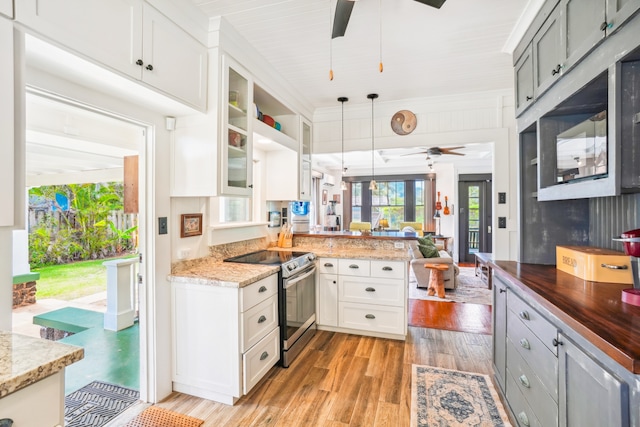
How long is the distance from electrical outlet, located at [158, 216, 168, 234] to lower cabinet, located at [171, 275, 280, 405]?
16.0 inches

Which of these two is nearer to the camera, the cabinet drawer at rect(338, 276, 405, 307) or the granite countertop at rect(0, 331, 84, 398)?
the granite countertop at rect(0, 331, 84, 398)

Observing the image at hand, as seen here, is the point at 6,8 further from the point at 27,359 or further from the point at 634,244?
Result: the point at 634,244

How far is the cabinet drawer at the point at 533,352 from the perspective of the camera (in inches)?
52.5

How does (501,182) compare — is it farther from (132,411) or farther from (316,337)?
(132,411)

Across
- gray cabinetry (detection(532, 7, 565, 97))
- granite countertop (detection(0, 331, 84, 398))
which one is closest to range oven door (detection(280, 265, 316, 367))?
granite countertop (detection(0, 331, 84, 398))

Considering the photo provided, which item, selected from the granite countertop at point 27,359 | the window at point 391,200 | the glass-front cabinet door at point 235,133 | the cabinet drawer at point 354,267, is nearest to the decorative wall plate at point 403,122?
the cabinet drawer at point 354,267

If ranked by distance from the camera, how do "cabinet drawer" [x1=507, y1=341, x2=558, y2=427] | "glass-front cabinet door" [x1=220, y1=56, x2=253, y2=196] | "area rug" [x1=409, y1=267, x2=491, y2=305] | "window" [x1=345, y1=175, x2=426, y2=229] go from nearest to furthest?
"cabinet drawer" [x1=507, y1=341, x2=558, y2=427] → "glass-front cabinet door" [x1=220, y1=56, x2=253, y2=196] → "area rug" [x1=409, y1=267, x2=491, y2=305] → "window" [x1=345, y1=175, x2=426, y2=229]

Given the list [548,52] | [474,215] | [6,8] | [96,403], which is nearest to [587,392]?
[548,52]

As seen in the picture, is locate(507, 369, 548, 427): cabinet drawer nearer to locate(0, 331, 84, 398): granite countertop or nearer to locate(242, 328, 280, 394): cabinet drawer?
locate(242, 328, 280, 394): cabinet drawer

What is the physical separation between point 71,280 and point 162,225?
319 centimetres

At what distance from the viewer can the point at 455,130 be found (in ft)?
11.7

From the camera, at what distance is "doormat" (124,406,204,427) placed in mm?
1937

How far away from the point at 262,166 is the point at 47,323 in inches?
116

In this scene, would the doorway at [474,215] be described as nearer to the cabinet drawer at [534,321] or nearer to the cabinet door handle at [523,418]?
the cabinet drawer at [534,321]
